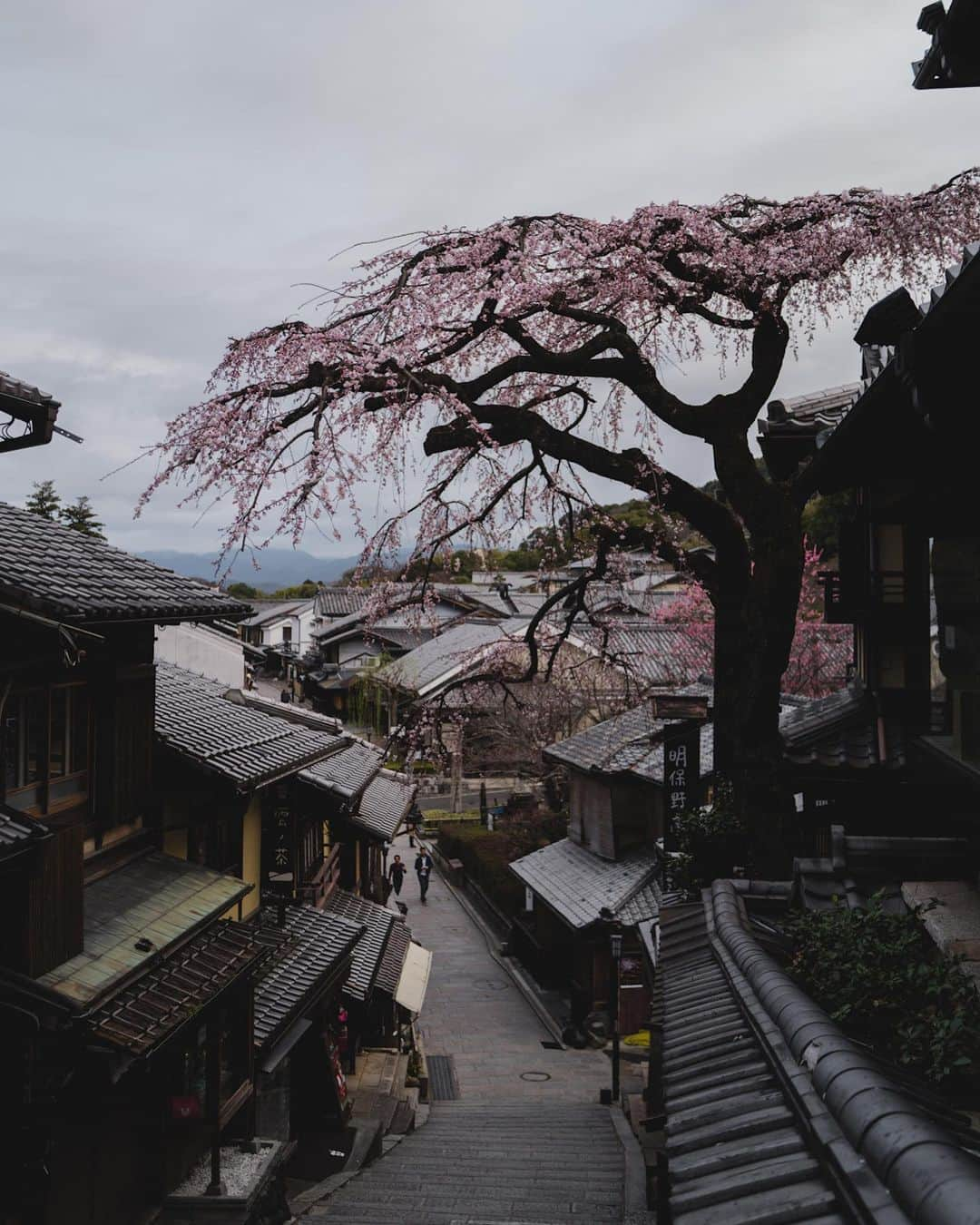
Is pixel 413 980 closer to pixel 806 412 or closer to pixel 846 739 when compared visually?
pixel 846 739

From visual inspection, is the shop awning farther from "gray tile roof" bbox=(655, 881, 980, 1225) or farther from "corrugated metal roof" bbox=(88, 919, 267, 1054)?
"gray tile roof" bbox=(655, 881, 980, 1225)

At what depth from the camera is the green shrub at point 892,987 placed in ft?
15.3

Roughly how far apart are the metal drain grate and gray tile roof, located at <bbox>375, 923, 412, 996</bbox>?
266 cm

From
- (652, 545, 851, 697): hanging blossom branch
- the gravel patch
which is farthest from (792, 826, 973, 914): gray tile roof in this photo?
(652, 545, 851, 697): hanging blossom branch

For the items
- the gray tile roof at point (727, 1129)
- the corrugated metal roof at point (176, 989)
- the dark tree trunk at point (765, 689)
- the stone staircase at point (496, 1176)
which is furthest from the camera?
the stone staircase at point (496, 1176)

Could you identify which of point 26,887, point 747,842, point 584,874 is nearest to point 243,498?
point 26,887

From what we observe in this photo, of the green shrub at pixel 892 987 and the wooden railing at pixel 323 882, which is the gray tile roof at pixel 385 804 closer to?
the wooden railing at pixel 323 882

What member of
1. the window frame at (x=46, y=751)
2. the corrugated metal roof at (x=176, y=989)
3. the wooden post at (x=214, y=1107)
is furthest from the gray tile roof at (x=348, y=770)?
the window frame at (x=46, y=751)

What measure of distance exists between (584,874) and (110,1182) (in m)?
18.0

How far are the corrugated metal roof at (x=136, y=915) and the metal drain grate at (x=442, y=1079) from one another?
1191cm

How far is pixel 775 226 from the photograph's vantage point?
1249 cm

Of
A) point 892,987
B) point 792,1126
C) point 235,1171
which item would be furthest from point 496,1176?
point 792,1126

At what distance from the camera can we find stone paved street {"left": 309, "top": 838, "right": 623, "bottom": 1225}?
12484 millimetres

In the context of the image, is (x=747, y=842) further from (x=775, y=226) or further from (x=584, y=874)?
(x=584, y=874)
